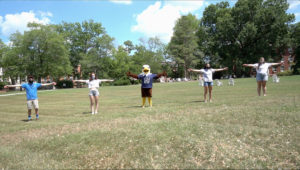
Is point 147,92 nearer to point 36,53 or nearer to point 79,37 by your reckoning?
point 36,53

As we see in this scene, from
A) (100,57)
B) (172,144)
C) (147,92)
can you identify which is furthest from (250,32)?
(172,144)

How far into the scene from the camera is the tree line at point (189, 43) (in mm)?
55281

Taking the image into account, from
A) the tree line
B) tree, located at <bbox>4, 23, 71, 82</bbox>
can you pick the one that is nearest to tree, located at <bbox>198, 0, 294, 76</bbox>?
the tree line

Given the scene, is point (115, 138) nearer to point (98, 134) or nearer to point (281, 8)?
point (98, 134)

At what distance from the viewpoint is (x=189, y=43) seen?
72.3 m

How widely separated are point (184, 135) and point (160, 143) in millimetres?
837

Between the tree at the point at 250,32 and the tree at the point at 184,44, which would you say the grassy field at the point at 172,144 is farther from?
the tree at the point at 184,44

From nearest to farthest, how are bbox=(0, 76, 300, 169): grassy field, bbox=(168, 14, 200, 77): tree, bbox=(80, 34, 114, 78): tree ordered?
1. bbox=(0, 76, 300, 169): grassy field
2. bbox=(80, 34, 114, 78): tree
3. bbox=(168, 14, 200, 77): tree

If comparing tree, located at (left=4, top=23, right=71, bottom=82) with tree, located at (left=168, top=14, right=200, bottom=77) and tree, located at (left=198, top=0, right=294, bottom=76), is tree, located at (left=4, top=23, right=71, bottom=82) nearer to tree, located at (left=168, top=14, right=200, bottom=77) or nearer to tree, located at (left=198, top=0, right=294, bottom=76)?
tree, located at (left=168, top=14, right=200, bottom=77)

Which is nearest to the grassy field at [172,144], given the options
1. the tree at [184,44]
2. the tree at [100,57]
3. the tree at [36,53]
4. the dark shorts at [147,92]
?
the dark shorts at [147,92]

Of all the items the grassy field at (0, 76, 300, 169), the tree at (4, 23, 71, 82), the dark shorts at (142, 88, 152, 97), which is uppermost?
the tree at (4, 23, 71, 82)

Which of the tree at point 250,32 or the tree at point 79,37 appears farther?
the tree at point 79,37

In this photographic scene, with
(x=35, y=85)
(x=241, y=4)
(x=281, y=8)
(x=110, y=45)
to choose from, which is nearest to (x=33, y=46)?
(x=110, y=45)

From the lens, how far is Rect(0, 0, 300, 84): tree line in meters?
55.3
